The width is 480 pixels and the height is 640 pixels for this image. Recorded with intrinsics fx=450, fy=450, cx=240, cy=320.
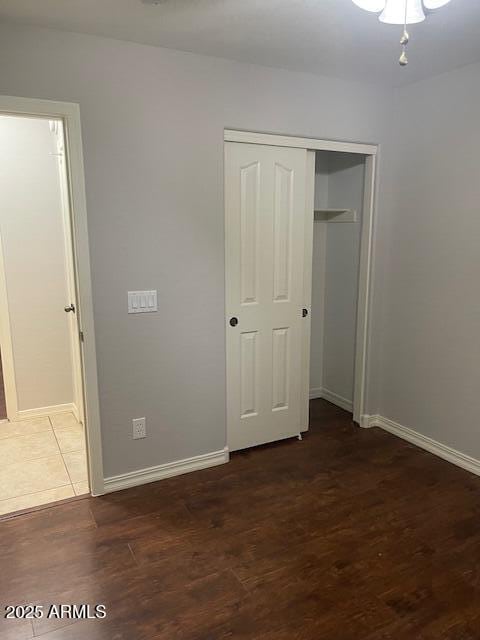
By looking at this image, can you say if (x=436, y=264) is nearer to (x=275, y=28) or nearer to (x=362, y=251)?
(x=362, y=251)

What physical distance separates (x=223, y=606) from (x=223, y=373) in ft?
4.50

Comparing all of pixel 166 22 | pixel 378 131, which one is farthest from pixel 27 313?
pixel 378 131

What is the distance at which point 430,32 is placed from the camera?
7.36ft

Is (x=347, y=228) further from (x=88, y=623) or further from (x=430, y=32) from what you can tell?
(x=88, y=623)

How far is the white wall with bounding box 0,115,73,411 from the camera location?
3518 mm

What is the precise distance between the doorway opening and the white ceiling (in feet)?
4.43

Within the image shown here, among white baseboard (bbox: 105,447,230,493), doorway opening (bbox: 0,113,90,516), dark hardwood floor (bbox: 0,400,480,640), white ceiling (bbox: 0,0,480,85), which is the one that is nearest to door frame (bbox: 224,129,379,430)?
white ceiling (bbox: 0,0,480,85)

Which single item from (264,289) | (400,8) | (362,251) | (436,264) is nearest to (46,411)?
(264,289)

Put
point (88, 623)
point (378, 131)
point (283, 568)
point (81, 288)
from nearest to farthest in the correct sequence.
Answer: point (88, 623), point (283, 568), point (81, 288), point (378, 131)

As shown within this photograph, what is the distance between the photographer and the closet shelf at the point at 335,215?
3.63m

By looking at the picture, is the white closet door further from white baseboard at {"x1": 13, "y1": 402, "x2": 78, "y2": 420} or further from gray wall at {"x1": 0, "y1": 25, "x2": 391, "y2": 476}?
white baseboard at {"x1": 13, "y1": 402, "x2": 78, "y2": 420}

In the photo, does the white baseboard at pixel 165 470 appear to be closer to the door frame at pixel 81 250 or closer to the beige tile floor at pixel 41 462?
the door frame at pixel 81 250

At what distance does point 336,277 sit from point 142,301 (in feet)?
6.44

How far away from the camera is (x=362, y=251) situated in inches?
136
